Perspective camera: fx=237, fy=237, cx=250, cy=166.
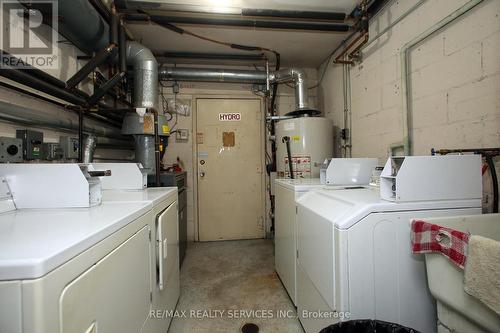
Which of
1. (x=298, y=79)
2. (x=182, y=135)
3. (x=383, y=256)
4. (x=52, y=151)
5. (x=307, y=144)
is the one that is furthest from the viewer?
(x=182, y=135)

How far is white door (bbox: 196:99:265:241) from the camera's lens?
329 cm

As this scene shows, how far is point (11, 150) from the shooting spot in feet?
4.05

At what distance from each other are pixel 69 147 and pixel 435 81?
2512mm

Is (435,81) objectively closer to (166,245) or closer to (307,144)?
(307,144)

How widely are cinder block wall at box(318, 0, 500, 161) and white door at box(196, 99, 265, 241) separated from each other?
4.75 feet

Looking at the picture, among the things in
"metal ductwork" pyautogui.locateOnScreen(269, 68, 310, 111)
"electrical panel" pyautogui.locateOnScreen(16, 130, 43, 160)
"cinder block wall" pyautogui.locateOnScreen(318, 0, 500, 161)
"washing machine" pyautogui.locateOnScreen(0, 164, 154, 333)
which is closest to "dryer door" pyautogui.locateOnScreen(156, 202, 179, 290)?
"washing machine" pyautogui.locateOnScreen(0, 164, 154, 333)

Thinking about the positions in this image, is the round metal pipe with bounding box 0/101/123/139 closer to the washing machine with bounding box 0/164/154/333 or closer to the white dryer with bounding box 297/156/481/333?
the washing machine with bounding box 0/164/154/333

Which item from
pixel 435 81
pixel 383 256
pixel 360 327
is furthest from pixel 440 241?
pixel 435 81

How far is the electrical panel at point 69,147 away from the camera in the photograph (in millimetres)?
1599

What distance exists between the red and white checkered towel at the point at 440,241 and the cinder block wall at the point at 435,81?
0.75m

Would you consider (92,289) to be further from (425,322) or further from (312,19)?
(312,19)

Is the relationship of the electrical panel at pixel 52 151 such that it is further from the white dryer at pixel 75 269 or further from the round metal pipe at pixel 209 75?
the round metal pipe at pixel 209 75

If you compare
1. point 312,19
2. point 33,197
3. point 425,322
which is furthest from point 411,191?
point 312,19

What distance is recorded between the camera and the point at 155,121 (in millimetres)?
2021
